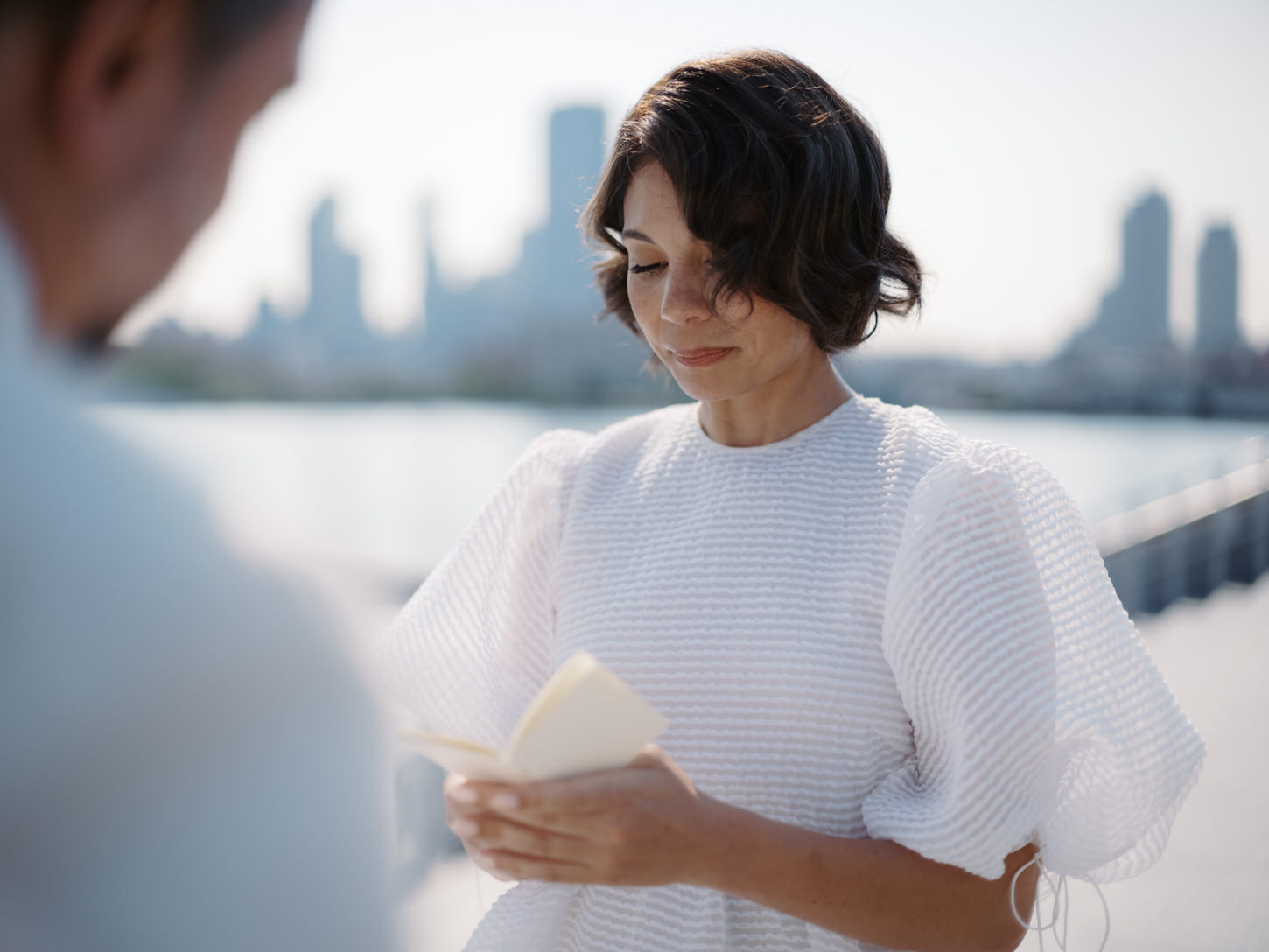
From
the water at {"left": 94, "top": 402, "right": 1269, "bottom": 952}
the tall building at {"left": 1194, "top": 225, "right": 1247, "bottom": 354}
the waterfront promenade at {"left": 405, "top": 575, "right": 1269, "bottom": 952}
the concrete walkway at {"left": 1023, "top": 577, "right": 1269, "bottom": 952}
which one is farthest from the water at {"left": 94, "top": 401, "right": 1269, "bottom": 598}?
the concrete walkway at {"left": 1023, "top": 577, "right": 1269, "bottom": 952}

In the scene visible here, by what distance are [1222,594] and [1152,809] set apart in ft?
25.7

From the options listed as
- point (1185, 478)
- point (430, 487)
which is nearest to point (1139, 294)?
point (1185, 478)

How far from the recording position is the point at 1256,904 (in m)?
3.02

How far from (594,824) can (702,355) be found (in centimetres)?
67

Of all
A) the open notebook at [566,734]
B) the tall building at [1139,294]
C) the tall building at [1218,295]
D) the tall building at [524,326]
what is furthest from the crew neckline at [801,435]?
the tall building at [1218,295]

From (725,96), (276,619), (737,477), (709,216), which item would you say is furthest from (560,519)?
(276,619)

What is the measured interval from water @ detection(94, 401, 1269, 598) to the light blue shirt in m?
0.03

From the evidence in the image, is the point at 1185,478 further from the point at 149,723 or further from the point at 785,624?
the point at 149,723

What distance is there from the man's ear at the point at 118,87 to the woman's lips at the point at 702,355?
0.97m

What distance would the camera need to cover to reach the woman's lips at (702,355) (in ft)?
4.49

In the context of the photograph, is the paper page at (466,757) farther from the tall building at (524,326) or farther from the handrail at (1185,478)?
the tall building at (524,326)

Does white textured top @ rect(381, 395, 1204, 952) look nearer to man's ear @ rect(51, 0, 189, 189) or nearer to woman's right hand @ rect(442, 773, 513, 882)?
woman's right hand @ rect(442, 773, 513, 882)

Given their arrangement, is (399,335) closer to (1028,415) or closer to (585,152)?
(1028,415)

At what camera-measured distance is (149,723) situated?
1.39ft
